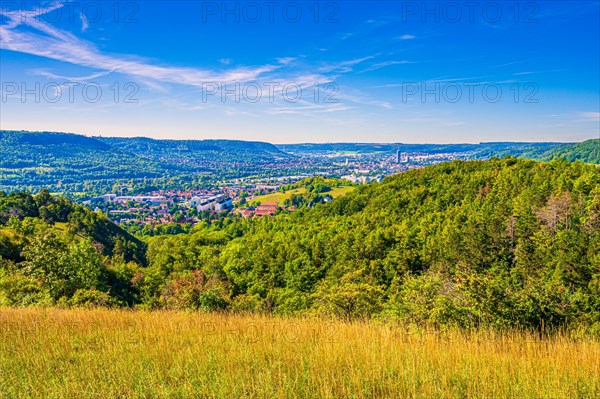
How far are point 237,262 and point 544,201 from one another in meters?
39.1

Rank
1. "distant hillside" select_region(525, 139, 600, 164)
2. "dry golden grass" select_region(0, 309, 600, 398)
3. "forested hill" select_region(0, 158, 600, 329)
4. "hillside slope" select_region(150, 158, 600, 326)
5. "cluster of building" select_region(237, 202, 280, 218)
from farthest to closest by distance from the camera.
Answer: "distant hillside" select_region(525, 139, 600, 164) < "cluster of building" select_region(237, 202, 280, 218) < "forested hill" select_region(0, 158, 600, 329) < "hillside slope" select_region(150, 158, 600, 326) < "dry golden grass" select_region(0, 309, 600, 398)

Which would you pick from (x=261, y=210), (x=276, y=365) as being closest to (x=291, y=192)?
(x=261, y=210)

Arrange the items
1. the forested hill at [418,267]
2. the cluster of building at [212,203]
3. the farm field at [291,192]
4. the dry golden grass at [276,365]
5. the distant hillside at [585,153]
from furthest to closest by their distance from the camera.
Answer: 1. the distant hillside at [585,153]
2. the cluster of building at [212,203]
3. the farm field at [291,192]
4. the forested hill at [418,267]
5. the dry golden grass at [276,365]

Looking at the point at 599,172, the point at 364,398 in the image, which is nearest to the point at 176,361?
the point at 364,398

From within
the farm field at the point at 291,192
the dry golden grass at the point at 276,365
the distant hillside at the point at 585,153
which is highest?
the distant hillside at the point at 585,153

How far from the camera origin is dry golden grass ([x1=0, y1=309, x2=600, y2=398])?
12.2 ft

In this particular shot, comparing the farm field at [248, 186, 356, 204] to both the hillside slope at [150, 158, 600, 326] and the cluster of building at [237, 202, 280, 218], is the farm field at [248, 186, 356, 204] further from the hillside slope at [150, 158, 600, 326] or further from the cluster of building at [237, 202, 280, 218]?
the hillside slope at [150, 158, 600, 326]

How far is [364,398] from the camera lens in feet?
11.6

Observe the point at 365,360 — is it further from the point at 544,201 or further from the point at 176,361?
the point at 544,201

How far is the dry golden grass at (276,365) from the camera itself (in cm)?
371

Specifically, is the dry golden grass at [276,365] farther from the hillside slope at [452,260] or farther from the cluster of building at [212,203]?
the cluster of building at [212,203]

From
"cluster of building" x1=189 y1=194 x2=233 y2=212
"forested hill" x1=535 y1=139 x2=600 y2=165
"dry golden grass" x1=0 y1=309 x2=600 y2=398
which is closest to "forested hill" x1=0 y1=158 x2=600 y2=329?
"dry golden grass" x1=0 y1=309 x2=600 y2=398

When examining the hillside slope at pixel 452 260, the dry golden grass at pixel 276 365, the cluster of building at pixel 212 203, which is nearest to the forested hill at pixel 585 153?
the hillside slope at pixel 452 260

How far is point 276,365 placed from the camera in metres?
4.35
